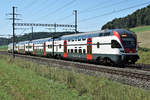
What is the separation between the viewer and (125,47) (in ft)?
53.7

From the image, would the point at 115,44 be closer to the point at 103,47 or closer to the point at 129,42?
the point at 129,42

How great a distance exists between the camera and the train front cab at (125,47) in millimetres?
16188

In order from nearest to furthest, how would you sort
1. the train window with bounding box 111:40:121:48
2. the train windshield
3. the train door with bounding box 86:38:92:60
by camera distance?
the train window with bounding box 111:40:121:48, the train windshield, the train door with bounding box 86:38:92:60

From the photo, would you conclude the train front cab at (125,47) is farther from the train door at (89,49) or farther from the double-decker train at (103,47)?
the train door at (89,49)

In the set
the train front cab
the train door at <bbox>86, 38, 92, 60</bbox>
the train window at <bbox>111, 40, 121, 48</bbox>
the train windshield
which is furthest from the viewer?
the train door at <bbox>86, 38, 92, 60</bbox>

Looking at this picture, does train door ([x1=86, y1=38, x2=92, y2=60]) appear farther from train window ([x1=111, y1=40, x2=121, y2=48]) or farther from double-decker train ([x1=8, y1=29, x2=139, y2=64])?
train window ([x1=111, y1=40, x2=121, y2=48])

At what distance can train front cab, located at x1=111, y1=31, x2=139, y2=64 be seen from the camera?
53.1 feet

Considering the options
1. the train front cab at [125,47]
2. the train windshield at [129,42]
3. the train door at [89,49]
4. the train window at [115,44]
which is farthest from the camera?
the train door at [89,49]

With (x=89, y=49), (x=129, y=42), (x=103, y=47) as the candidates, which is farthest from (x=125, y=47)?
(x=89, y=49)

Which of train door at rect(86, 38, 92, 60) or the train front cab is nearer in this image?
the train front cab

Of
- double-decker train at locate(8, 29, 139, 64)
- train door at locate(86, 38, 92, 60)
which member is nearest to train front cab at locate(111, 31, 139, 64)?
double-decker train at locate(8, 29, 139, 64)

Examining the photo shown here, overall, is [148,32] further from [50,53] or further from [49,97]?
[49,97]

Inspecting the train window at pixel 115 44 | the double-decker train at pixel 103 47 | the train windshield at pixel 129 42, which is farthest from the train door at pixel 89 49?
the train windshield at pixel 129 42

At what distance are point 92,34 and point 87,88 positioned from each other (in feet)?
36.7
